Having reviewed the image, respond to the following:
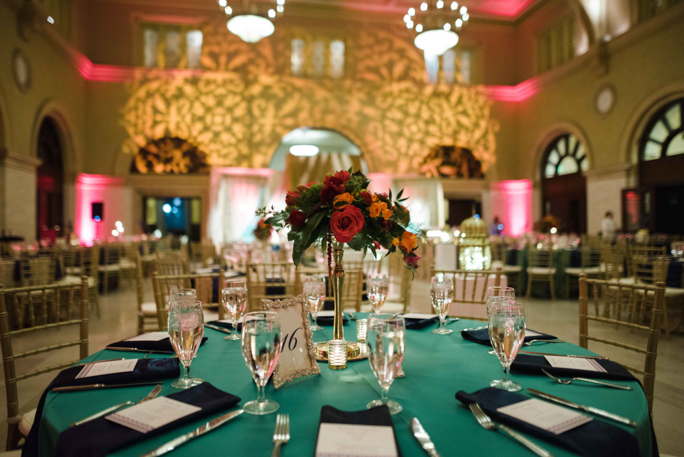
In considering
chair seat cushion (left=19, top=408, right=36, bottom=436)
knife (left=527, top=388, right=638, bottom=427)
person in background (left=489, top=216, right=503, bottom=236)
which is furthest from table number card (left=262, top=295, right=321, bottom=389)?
person in background (left=489, top=216, right=503, bottom=236)

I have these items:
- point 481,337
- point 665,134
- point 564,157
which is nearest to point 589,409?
point 481,337

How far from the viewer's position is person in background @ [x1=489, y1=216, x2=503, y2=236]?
43.2ft

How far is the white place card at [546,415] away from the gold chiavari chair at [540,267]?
660 cm

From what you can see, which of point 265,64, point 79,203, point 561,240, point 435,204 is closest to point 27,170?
point 79,203

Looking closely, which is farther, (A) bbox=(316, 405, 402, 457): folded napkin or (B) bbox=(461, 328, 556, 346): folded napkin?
(B) bbox=(461, 328, 556, 346): folded napkin

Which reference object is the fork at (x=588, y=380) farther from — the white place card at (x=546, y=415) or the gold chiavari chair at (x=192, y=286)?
the gold chiavari chair at (x=192, y=286)

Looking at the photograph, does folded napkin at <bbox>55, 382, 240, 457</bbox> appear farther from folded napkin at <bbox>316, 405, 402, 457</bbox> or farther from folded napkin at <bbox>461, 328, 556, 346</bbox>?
folded napkin at <bbox>461, 328, 556, 346</bbox>

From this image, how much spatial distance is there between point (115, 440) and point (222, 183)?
→ 1202 centimetres

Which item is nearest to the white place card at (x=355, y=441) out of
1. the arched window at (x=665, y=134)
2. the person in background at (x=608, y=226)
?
the person in background at (x=608, y=226)

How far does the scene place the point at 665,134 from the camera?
9.56 m

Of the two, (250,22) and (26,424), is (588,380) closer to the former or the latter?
(26,424)

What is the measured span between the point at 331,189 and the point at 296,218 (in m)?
0.15

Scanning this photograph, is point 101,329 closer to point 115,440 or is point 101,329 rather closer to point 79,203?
point 115,440

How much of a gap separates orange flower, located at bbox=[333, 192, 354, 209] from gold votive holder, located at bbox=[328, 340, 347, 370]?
0.44 meters
